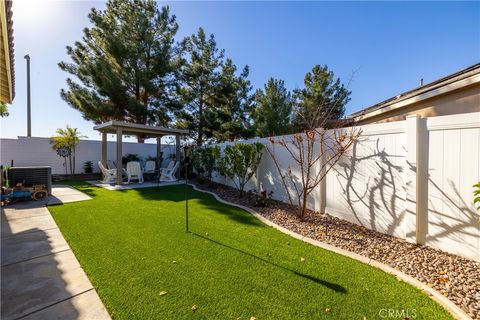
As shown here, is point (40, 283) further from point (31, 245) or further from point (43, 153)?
point (43, 153)

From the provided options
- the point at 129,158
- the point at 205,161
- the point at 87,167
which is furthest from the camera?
the point at 129,158

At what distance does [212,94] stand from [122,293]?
1489 cm

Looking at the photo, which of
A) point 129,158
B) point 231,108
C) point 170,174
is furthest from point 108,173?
point 231,108

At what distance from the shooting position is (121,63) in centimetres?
1253

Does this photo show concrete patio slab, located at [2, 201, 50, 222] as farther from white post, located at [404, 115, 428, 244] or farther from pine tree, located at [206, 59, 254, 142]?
pine tree, located at [206, 59, 254, 142]

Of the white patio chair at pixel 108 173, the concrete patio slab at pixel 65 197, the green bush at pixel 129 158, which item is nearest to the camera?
the concrete patio slab at pixel 65 197

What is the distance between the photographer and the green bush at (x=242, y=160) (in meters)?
6.57

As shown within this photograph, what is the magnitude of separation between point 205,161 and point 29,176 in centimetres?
567

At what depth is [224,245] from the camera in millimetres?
3488

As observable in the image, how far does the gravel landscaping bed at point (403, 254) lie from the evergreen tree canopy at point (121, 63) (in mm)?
11893

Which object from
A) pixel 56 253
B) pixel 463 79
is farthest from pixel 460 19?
pixel 56 253

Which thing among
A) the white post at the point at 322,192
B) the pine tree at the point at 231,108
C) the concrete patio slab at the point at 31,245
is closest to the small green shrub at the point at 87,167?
the pine tree at the point at 231,108

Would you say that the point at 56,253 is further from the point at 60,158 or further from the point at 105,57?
the point at 105,57

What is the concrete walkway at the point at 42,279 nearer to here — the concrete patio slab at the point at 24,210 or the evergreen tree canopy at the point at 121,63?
the concrete patio slab at the point at 24,210
